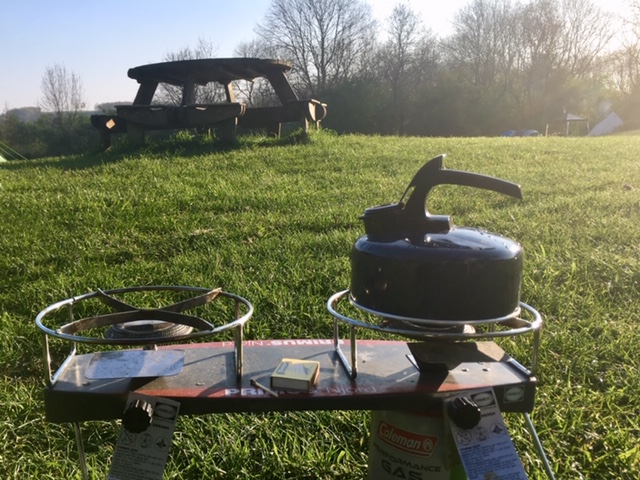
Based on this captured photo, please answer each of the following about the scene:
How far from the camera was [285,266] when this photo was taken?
3092 mm

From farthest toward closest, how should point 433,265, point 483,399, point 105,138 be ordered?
1. point 105,138
2. point 483,399
3. point 433,265

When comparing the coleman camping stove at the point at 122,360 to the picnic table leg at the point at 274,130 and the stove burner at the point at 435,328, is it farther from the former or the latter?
the picnic table leg at the point at 274,130

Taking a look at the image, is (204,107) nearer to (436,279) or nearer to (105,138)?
(105,138)

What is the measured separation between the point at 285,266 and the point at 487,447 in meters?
2.07

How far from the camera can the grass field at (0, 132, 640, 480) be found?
1.71 m

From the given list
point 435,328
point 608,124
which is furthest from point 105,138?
point 608,124

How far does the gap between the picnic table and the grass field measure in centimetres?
67

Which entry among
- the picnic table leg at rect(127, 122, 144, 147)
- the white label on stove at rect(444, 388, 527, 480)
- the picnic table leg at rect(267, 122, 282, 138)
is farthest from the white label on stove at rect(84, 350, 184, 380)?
the picnic table leg at rect(267, 122, 282, 138)

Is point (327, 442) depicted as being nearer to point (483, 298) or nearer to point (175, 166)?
point (483, 298)

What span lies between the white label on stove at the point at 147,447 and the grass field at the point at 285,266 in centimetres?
58

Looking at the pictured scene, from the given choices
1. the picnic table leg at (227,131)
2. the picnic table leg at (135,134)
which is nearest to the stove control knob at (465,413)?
the picnic table leg at (227,131)

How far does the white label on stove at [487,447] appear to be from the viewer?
3.50 ft

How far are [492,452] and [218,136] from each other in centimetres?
693

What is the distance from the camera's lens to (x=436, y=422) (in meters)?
1.21
